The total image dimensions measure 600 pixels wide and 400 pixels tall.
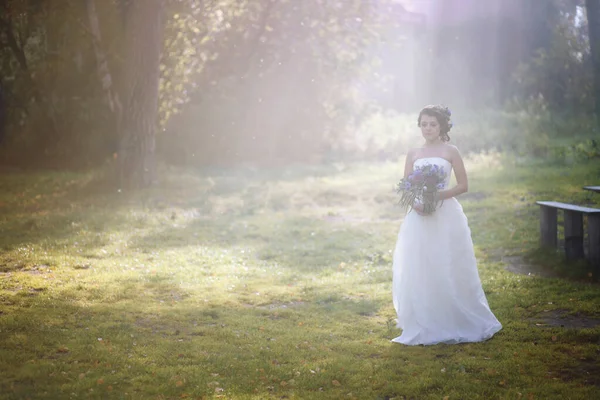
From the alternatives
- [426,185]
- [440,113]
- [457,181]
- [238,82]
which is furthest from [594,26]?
[426,185]

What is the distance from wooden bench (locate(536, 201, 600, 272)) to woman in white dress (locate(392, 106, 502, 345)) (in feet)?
10.5

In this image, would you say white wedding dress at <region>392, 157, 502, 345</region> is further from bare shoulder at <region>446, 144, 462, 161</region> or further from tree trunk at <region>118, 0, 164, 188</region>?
tree trunk at <region>118, 0, 164, 188</region>

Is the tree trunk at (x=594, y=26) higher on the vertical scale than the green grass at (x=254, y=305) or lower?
higher

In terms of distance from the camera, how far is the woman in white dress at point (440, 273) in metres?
7.38

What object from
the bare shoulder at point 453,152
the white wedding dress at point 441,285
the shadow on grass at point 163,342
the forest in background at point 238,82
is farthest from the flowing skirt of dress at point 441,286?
the forest in background at point 238,82

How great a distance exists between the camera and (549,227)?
36.9ft

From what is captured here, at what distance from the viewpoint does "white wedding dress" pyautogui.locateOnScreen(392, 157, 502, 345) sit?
7375mm

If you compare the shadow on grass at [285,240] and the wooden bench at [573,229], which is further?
the shadow on grass at [285,240]

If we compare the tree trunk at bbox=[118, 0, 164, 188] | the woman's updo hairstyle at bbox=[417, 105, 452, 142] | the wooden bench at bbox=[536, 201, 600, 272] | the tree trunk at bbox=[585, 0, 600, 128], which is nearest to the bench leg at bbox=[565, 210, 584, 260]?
the wooden bench at bbox=[536, 201, 600, 272]

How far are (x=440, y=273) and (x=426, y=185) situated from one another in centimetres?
103

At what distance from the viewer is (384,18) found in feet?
101

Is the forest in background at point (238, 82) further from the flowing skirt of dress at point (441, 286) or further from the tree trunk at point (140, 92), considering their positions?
the flowing skirt of dress at point (441, 286)

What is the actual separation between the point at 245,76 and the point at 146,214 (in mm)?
13866

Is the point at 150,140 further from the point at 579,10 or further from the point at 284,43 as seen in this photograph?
the point at 579,10
